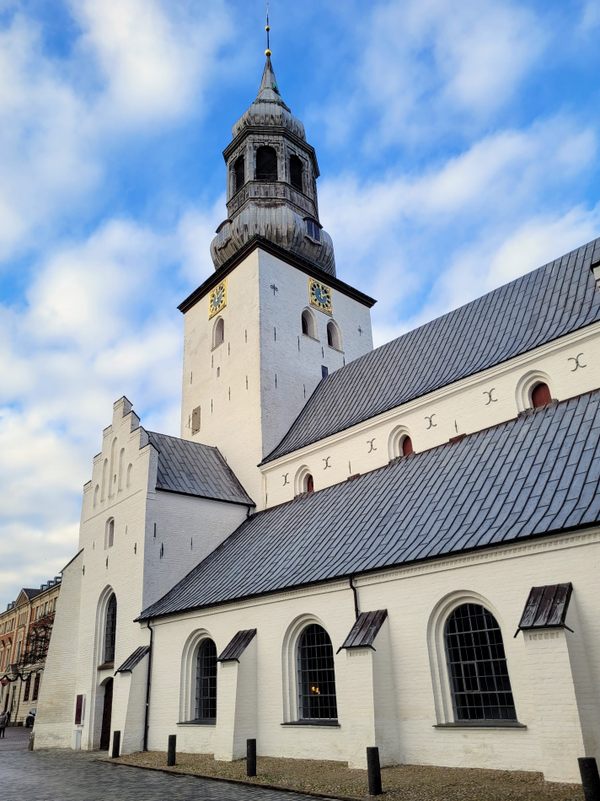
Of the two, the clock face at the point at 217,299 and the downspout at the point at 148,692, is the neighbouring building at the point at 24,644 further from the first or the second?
the clock face at the point at 217,299

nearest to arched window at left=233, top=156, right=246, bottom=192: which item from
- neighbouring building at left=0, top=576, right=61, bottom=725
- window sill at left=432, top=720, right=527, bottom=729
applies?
window sill at left=432, top=720, right=527, bottom=729

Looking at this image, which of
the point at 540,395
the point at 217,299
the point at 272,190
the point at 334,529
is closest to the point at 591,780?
the point at 334,529

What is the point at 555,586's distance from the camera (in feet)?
36.4

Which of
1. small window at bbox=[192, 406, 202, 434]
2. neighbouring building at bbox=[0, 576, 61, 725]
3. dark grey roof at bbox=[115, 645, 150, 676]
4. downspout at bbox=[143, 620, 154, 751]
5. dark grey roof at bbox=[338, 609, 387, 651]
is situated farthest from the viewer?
neighbouring building at bbox=[0, 576, 61, 725]

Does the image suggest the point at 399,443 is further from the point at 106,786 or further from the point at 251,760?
the point at 106,786

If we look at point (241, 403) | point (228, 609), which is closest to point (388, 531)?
point (228, 609)

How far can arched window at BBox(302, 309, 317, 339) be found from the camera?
2991cm

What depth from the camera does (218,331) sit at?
30.6 meters

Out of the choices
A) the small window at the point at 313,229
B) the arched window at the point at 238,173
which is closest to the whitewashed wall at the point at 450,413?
the small window at the point at 313,229

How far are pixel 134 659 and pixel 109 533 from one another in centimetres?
575

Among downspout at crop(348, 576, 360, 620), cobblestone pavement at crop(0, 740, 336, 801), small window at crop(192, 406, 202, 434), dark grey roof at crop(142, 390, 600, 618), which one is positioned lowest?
cobblestone pavement at crop(0, 740, 336, 801)

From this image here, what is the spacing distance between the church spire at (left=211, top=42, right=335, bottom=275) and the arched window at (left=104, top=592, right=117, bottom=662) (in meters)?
15.9

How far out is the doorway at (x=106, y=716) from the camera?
21.8 metres

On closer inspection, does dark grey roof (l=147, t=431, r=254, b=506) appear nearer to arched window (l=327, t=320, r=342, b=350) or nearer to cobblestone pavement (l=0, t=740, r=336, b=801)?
arched window (l=327, t=320, r=342, b=350)
